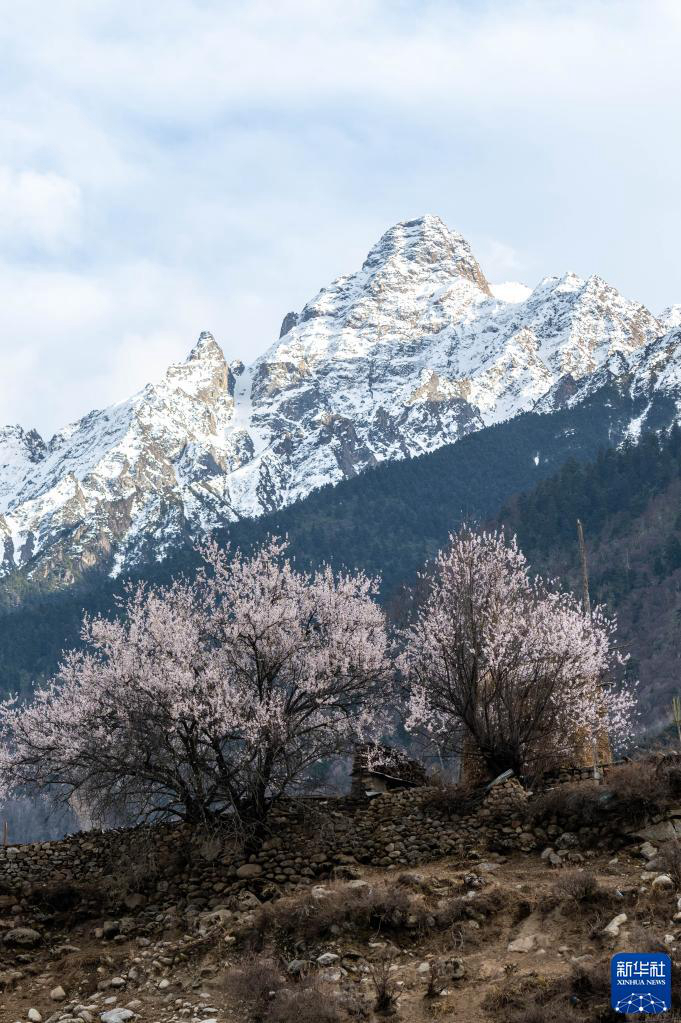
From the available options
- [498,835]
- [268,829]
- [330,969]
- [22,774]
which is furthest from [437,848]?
[22,774]

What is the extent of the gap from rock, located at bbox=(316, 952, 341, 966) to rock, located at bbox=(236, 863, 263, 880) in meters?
5.62

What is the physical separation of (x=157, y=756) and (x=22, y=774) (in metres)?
4.59

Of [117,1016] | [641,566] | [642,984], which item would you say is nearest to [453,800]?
[117,1016]

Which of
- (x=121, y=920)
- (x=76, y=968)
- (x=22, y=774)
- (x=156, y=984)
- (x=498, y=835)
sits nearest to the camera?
(x=156, y=984)

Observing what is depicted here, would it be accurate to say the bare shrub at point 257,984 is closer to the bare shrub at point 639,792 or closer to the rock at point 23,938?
the rock at point 23,938

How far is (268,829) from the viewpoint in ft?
80.7

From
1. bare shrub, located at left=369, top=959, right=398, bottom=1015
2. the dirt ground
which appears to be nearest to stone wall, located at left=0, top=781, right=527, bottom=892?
the dirt ground

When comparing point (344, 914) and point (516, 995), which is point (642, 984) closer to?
point (516, 995)

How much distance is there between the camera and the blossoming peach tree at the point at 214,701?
81.9 feet

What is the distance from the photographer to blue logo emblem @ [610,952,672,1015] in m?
13.5

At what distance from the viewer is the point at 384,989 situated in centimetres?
1614

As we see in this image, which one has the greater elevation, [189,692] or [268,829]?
[189,692]

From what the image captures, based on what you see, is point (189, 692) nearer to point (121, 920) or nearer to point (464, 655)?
point (121, 920)

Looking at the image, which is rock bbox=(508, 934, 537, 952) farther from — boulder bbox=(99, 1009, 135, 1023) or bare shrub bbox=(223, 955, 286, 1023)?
boulder bbox=(99, 1009, 135, 1023)
